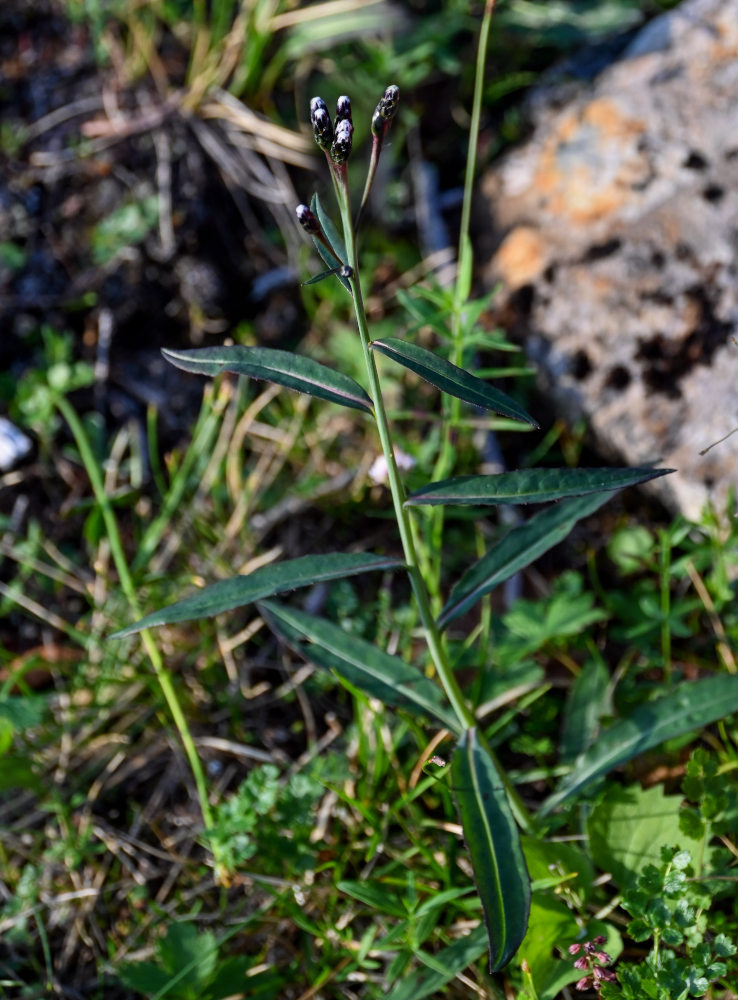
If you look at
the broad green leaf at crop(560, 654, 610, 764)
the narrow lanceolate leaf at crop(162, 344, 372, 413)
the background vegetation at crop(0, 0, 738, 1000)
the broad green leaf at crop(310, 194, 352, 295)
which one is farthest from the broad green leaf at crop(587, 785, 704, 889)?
the broad green leaf at crop(310, 194, 352, 295)

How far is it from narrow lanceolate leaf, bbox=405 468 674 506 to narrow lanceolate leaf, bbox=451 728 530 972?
483mm

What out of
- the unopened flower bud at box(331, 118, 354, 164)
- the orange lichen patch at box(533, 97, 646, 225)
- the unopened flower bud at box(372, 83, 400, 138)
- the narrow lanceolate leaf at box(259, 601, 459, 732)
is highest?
the unopened flower bud at box(372, 83, 400, 138)

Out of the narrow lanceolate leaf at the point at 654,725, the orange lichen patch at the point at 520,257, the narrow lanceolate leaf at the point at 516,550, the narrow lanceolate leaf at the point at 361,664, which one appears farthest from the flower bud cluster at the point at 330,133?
the orange lichen patch at the point at 520,257

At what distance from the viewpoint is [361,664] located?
180cm

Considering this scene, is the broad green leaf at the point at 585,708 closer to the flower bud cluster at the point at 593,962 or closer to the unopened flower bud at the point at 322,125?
the flower bud cluster at the point at 593,962

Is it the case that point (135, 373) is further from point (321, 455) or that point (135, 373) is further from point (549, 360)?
point (549, 360)

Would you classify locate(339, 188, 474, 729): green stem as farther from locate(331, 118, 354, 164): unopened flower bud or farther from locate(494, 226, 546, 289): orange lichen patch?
locate(494, 226, 546, 289): orange lichen patch

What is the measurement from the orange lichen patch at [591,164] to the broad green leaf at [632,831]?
169cm

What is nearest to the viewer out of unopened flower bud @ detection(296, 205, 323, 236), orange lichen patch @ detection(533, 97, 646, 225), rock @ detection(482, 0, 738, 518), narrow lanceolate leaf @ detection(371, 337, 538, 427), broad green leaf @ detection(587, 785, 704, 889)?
unopened flower bud @ detection(296, 205, 323, 236)

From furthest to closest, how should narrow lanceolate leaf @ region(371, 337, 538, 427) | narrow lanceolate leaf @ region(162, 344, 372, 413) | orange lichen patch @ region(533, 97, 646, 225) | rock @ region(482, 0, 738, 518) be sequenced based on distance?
orange lichen patch @ region(533, 97, 646, 225), rock @ region(482, 0, 738, 518), narrow lanceolate leaf @ region(162, 344, 372, 413), narrow lanceolate leaf @ region(371, 337, 538, 427)

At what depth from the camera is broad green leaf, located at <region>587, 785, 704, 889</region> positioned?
66.4 inches

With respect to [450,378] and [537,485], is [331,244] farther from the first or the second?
[537,485]

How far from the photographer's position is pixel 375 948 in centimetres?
162

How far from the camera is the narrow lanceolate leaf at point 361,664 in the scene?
5.59 ft
